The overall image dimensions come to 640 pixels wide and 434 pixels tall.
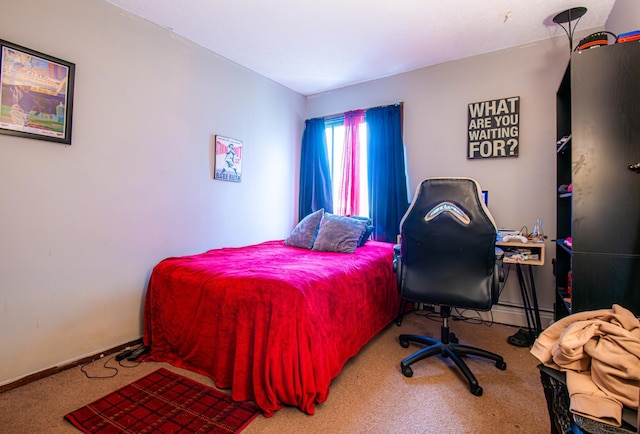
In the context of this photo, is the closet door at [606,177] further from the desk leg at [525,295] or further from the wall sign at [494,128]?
the wall sign at [494,128]

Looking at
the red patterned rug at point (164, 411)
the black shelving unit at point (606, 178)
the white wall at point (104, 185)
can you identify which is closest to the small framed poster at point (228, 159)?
the white wall at point (104, 185)

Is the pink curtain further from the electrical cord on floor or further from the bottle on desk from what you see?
the electrical cord on floor

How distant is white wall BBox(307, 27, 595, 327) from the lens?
2785mm

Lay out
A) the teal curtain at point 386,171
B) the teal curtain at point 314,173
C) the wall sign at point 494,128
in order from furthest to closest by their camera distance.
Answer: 1. the teal curtain at point 314,173
2. the teal curtain at point 386,171
3. the wall sign at point 494,128

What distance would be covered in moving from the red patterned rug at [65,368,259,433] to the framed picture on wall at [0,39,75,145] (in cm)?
160

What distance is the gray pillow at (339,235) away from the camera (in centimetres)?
288

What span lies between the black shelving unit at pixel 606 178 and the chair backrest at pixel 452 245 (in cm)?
43

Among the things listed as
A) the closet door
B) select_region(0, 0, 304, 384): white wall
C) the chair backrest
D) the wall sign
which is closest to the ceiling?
select_region(0, 0, 304, 384): white wall

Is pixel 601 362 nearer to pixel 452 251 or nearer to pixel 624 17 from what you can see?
pixel 452 251

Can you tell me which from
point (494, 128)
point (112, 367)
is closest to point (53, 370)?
point (112, 367)

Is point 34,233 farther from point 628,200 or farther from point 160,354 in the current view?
point 628,200

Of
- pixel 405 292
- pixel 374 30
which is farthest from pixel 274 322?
pixel 374 30

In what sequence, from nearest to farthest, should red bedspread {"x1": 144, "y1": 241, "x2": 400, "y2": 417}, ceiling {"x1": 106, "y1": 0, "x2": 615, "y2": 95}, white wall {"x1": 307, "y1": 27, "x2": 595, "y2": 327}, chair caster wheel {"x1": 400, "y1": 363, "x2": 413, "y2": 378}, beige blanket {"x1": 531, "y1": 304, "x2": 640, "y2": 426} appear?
1. beige blanket {"x1": 531, "y1": 304, "x2": 640, "y2": 426}
2. red bedspread {"x1": 144, "y1": 241, "x2": 400, "y2": 417}
3. chair caster wheel {"x1": 400, "y1": 363, "x2": 413, "y2": 378}
4. ceiling {"x1": 106, "y1": 0, "x2": 615, "y2": 95}
5. white wall {"x1": 307, "y1": 27, "x2": 595, "y2": 327}

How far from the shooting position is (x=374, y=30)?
2.65 meters
